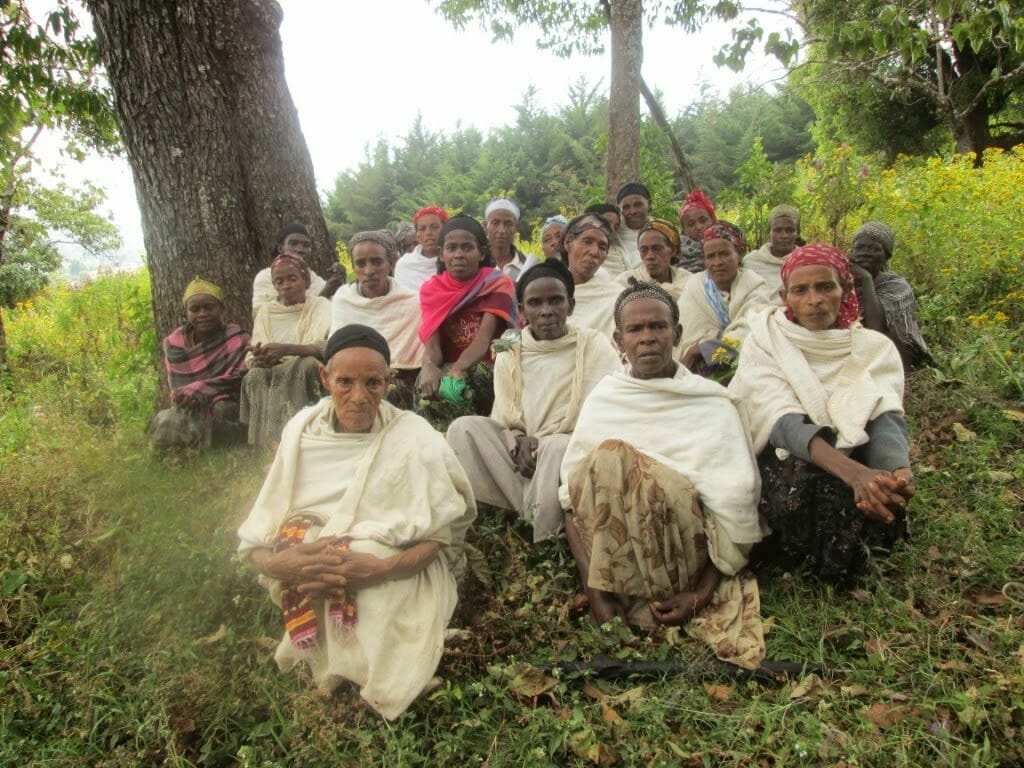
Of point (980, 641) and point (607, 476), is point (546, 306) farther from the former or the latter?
point (980, 641)

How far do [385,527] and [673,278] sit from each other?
367cm

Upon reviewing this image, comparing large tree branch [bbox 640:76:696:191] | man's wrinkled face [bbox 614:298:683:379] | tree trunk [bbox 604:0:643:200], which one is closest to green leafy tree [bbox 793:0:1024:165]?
large tree branch [bbox 640:76:696:191]

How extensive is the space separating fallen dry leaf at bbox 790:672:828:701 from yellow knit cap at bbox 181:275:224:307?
4.47 metres

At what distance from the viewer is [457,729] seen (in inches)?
108

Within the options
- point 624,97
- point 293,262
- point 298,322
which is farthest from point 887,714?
point 624,97

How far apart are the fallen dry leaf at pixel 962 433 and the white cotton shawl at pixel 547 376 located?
7.26ft

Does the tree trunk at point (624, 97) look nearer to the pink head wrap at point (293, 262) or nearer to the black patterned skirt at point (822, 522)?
the pink head wrap at point (293, 262)

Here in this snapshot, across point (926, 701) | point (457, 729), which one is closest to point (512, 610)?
point (457, 729)

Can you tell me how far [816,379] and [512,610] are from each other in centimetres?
185

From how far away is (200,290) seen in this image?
200 inches

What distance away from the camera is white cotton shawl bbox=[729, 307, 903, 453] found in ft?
10.6

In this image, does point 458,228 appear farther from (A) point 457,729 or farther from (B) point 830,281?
(A) point 457,729

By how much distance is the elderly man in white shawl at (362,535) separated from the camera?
279 cm

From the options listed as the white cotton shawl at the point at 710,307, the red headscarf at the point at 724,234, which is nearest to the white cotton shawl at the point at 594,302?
the white cotton shawl at the point at 710,307
